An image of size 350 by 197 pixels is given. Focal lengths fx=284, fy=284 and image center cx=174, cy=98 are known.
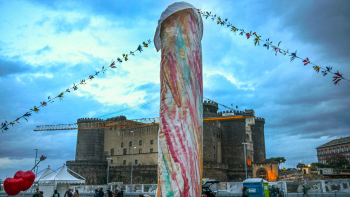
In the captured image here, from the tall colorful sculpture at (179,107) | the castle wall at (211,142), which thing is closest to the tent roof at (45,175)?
the tall colorful sculpture at (179,107)

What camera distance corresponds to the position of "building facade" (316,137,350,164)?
88.6m

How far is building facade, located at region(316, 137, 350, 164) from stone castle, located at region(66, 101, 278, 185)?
43261mm

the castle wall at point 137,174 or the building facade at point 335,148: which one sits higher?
the building facade at point 335,148

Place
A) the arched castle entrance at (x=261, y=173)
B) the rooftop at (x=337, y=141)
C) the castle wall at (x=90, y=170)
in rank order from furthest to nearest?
the rooftop at (x=337, y=141) < the castle wall at (x=90, y=170) < the arched castle entrance at (x=261, y=173)

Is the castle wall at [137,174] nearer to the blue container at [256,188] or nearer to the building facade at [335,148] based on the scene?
the blue container at [256,188]

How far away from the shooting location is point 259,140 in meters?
61.2

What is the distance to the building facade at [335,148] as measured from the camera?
3489 inches

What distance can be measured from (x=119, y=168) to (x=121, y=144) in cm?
568

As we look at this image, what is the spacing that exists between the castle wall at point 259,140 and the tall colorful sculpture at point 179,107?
2306 inches

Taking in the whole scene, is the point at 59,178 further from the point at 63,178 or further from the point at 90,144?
the point at 90,144

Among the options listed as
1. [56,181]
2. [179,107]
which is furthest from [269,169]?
[179,107]

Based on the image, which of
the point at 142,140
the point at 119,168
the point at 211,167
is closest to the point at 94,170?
the point at 119,168

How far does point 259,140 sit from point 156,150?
23283 mm

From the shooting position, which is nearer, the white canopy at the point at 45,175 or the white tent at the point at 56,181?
the white tent at the point at 56,181
